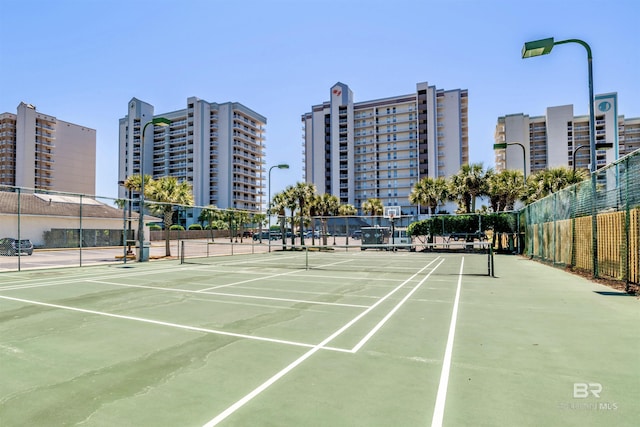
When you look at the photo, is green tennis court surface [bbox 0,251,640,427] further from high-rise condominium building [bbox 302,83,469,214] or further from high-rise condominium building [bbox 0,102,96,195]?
high-rise condominium building [bbox 0,102,96,195]

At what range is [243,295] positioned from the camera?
1084 centimetres

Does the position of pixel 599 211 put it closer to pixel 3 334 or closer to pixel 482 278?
pixel 482 278

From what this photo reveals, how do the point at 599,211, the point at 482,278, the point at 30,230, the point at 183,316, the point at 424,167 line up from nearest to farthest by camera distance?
the point at 183,316
the point at 599,211
the point at 482,278
the point at 30,230
the point at 424,167

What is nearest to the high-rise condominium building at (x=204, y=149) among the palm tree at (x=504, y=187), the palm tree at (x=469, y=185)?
the palm tree at (x=469, y=185)

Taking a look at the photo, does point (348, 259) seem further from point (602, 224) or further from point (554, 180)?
point (554, 180)

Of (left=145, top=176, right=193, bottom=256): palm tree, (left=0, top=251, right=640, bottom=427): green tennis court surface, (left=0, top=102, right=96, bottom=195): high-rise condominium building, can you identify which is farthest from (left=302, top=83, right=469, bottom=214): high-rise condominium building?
(left=0, top=251, right=640, bottom=427): green tennis court surface

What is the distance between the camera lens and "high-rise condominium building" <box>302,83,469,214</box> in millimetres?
111562

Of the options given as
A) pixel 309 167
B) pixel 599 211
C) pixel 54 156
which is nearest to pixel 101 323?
pixel 599 211

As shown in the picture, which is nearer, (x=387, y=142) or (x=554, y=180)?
(x=554, y=180)

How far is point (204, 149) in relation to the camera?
119 m

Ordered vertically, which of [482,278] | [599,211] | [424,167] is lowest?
[482,278]

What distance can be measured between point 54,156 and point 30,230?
369 ft

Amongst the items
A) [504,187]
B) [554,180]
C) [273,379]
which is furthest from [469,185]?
[273,379]

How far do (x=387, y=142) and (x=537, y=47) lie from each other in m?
107
